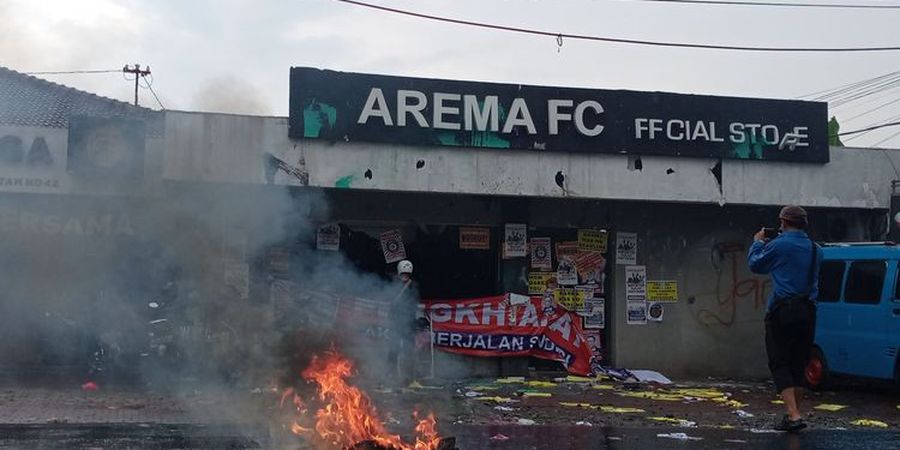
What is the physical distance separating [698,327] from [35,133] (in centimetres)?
859

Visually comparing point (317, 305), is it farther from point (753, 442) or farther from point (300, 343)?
point (753, 442)

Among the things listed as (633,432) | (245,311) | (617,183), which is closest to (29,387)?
(245,311)

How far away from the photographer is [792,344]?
711 cm

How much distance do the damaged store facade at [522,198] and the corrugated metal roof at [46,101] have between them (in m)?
3.67

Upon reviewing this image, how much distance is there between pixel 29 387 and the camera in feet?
30.5

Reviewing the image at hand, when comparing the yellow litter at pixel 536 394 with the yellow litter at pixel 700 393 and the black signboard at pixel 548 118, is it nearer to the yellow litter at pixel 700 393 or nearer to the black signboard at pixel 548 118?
the yellow litter at pixel 700 393

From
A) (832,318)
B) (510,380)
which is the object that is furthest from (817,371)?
(510,380)

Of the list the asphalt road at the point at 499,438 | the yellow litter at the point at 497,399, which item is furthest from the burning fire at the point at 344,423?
the yellow litter at the point at 497,399

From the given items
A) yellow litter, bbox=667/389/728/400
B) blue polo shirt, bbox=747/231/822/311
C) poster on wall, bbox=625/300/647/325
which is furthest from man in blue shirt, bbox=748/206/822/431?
poster on wall, bbox=625/300/647/325

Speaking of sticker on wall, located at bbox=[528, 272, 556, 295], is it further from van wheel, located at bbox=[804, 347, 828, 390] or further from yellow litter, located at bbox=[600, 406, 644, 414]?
van wheel, located at bbox=[804, 347, 828, 390]

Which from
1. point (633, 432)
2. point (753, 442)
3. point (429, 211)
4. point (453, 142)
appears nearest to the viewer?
point (753, 442)

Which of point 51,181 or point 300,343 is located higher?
point 51,181

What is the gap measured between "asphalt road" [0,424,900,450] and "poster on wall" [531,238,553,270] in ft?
14.1

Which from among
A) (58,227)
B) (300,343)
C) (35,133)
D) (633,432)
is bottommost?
(633,432)
